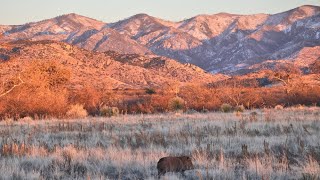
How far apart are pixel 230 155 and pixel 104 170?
9.12ft

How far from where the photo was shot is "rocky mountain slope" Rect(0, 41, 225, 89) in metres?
72.4

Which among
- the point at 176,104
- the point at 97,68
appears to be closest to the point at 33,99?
the point at 176,104

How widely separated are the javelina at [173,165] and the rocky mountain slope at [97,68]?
5194cm

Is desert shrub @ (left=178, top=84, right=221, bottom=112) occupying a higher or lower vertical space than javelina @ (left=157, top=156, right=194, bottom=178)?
lower

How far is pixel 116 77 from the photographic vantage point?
8662cm

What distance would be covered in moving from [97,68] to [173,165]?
79426mm

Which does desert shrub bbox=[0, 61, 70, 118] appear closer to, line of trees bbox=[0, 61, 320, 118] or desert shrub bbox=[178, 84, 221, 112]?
line of trees bbox=[0, 61, 320, 118]

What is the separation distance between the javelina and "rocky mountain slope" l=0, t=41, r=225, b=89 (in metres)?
51.9

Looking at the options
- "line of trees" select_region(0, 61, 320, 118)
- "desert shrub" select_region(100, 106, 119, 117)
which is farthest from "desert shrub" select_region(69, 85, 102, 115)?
"desert shrub" select_region(100, 106, 119, 117)

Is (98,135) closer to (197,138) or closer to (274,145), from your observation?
(197,138)

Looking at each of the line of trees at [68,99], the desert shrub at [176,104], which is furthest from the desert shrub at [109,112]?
the desert shrub at [176,104]

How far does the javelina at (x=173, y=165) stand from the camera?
23.4 ft

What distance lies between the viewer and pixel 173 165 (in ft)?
23.6

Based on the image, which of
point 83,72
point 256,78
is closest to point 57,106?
point 83,72
